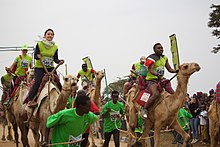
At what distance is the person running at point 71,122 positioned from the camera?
18.9 feet

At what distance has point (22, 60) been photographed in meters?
13.4

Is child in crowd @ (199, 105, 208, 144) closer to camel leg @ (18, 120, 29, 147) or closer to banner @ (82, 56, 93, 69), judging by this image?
banner @ (82, 56, 93, 69)

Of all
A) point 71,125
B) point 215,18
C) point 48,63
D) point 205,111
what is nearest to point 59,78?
point 48,63

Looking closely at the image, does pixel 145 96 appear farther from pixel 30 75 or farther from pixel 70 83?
pixel 30 75

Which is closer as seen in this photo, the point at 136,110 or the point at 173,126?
the point at 173,126

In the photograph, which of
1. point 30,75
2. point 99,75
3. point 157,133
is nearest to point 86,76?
point 99,75

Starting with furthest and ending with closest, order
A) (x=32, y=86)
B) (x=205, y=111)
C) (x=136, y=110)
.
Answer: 1. (x=205, y=111)
2. (x=136, y=110)
3. (x=32, y=86)

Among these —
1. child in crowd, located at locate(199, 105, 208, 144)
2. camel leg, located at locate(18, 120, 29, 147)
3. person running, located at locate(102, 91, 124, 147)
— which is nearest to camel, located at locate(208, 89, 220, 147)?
person running, located at locate(102, 91, 124, 147)

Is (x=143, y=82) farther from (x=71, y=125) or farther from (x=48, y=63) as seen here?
(x=71, y=125)

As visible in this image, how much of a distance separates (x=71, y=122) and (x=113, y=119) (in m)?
5.77

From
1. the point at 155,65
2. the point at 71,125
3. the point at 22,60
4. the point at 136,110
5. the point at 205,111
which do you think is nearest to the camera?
the point at 71,125

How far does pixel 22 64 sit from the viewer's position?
13438 mm

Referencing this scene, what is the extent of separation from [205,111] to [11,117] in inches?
306

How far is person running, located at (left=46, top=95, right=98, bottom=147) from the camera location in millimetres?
Result: 5766
